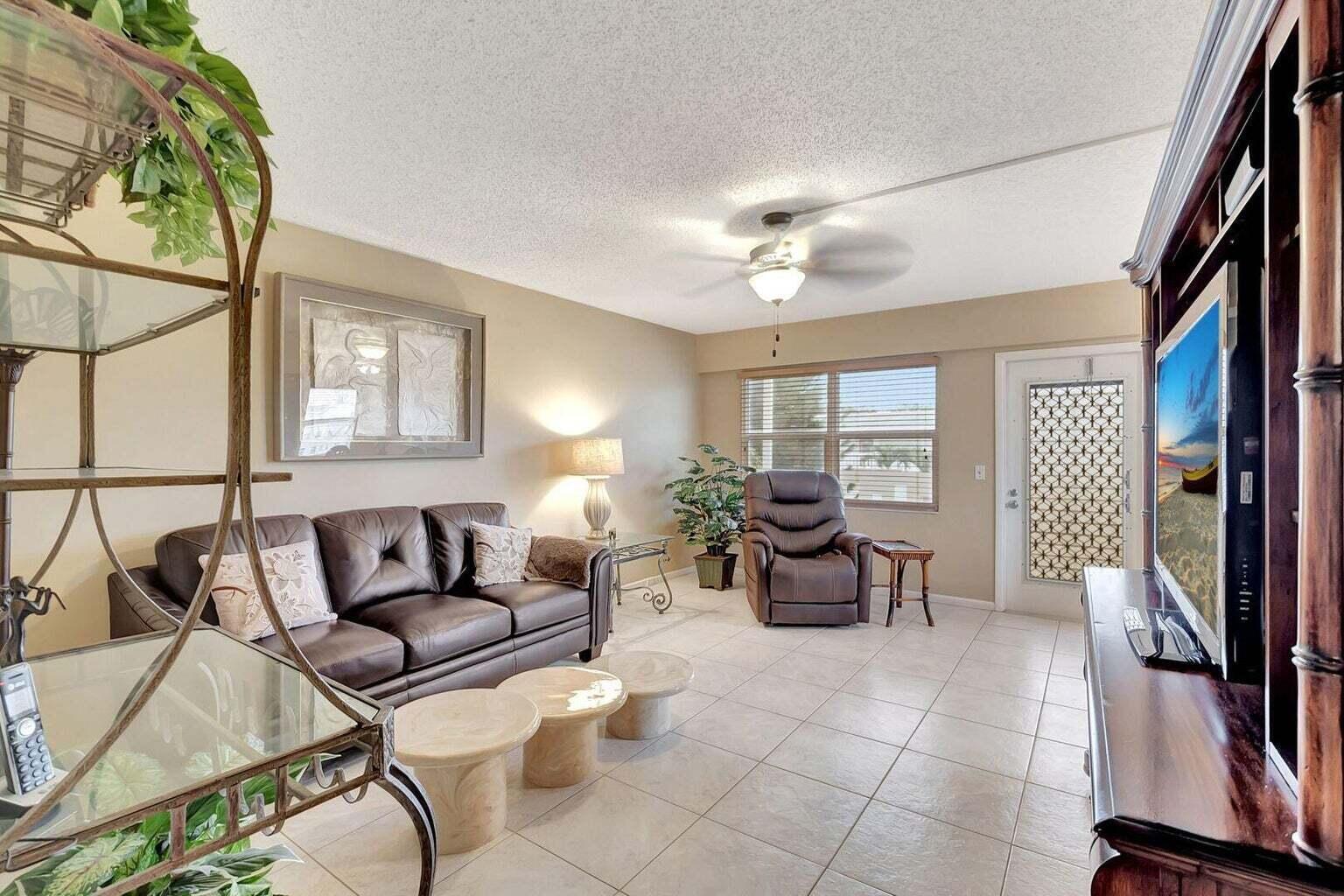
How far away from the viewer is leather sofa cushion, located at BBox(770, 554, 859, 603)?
4270mm

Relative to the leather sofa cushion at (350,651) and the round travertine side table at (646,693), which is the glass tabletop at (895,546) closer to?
the round travertine side table at (646,693)

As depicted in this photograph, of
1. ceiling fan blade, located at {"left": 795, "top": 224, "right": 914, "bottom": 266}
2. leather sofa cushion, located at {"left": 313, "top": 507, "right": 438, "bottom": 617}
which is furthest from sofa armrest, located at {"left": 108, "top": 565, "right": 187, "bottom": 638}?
ceiling fan blade, located at {"left": 795, "top": 224, "right": 914, "bottom": 266}

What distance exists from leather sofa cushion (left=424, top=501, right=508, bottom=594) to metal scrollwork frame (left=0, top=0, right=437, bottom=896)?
2.97 m

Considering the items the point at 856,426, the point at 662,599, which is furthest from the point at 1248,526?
the point at 856,426

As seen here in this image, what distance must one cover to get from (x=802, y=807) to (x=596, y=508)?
2838mm

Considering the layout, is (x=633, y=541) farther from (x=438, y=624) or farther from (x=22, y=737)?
(x=22, y=737)

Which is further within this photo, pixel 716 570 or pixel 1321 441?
pixel 716 570

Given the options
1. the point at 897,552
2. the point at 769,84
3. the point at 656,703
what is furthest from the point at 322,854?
the point at 897,552

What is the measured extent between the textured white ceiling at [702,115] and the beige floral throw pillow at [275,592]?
1684 mm

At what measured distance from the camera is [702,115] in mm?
2152

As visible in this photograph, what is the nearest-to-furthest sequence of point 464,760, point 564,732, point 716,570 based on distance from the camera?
point 464,760 < point 564,732 < point 716,570

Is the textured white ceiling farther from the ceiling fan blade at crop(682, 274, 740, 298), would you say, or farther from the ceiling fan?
the ceiling fan blade at crop(682, 274, 740, 298)

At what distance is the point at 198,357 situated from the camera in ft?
9.41

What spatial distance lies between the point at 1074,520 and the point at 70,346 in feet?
17.7
